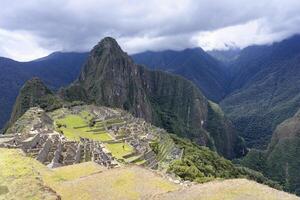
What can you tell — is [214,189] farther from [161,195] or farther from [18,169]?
[18,169]

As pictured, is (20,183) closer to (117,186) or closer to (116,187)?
(116,187)

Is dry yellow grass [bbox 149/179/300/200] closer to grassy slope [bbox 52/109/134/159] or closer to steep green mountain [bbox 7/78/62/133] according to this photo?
grassy slope [bbox 52/109/134/159]

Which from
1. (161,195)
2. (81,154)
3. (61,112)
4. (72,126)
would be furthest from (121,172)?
(61,112)

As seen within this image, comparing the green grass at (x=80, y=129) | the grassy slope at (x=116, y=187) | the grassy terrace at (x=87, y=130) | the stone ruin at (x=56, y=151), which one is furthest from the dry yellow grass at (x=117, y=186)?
the green grass at (x=80, y=129)

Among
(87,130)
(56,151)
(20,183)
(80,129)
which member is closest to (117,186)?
(20,183)

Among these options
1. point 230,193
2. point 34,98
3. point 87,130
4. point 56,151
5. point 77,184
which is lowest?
point 87,130

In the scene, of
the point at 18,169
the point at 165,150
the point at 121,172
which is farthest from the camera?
the point at 165,150
